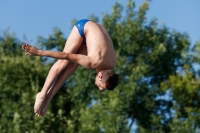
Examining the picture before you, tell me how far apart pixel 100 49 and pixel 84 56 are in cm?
26

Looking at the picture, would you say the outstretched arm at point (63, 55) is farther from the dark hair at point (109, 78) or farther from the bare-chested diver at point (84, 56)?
the dark hair at point (109, 78)

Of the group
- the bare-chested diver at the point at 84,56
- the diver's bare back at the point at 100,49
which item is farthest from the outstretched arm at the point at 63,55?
the diver's bare back at the point at 100,49

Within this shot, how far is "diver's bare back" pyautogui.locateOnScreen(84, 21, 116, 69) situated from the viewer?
370 inches

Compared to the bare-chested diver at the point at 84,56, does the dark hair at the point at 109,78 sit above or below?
below

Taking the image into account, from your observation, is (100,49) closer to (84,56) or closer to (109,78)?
(84,56)

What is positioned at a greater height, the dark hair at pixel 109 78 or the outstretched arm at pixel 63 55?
the outstretched arm at pixel 63 55

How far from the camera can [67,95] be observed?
1115 inches

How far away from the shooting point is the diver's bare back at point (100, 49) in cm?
940

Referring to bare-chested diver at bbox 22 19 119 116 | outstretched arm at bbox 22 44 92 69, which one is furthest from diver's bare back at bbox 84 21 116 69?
outstretched arm at bbox 22 44 92 69

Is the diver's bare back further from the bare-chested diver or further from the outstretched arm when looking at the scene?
the outstretched arm

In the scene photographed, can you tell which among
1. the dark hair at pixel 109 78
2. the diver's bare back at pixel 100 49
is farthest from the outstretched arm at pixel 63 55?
the dark hair at pixel 109 78

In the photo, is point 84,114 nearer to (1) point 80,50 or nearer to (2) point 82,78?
(2) point 82,78

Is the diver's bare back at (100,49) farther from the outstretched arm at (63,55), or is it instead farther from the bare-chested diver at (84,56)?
the outstretched arm at (63,55)

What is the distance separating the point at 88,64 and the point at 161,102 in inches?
781
